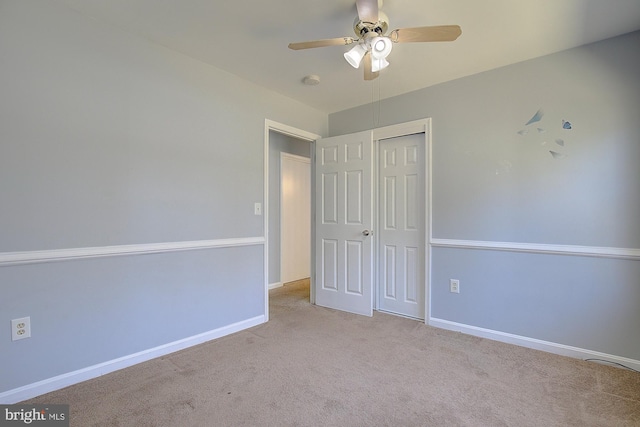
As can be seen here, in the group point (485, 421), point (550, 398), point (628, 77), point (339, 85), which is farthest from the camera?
point (339, 85)

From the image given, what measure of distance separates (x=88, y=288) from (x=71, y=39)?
1.60 metres

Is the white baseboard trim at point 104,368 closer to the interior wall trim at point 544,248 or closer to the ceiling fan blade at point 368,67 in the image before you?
the interior wall trim at point 544,248

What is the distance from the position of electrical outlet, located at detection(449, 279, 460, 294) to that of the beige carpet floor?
44 cm

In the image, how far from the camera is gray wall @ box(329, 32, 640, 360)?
2.22 m

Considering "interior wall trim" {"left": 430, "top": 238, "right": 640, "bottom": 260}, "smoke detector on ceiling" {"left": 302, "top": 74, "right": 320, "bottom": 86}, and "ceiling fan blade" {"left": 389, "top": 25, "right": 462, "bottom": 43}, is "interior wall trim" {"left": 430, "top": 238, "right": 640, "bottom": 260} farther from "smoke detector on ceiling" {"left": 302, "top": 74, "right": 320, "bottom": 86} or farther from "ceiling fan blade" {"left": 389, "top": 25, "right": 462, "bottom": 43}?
"smoke detector on ceiling" {"left": 302, "top": 74, "right": 320, "bottom": 86}

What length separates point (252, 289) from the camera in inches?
120

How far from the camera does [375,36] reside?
1844 millimetres

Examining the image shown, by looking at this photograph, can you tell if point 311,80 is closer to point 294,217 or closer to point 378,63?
point 378,63

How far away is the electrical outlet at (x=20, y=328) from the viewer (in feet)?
5.81

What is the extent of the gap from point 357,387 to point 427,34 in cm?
215

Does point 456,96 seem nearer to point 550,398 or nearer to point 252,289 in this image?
point 550,398

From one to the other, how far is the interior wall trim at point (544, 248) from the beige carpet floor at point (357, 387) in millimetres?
808

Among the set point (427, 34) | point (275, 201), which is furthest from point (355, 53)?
point (275, 201)

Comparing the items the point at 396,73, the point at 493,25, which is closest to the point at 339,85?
the point at 396,73
